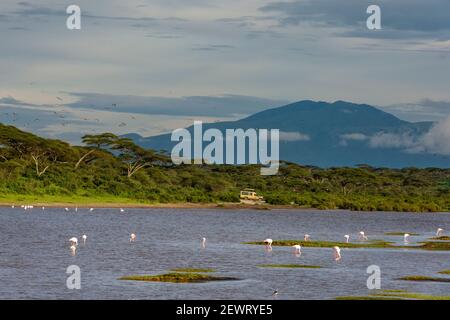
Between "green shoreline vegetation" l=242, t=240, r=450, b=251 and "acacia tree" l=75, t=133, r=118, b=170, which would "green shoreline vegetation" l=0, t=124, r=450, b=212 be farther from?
"green shoreline vegetation" l=242, t=240, r=450, b=251

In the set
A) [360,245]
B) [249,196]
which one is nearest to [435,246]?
[360,245]

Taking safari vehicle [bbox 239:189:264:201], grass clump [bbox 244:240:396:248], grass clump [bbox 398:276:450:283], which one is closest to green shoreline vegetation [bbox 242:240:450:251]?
grass clump [bbox 244:240:396:248]

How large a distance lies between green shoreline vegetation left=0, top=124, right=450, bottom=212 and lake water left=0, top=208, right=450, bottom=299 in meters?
23.1

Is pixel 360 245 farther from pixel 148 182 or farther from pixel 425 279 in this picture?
pixel 148 182

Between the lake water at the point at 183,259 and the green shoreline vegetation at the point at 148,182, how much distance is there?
23.1m

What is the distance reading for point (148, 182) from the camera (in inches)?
5344

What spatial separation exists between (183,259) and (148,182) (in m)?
82.5

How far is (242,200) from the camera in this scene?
13475 centimetres

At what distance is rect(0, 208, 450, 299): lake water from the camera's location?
3978cm

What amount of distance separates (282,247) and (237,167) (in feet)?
392

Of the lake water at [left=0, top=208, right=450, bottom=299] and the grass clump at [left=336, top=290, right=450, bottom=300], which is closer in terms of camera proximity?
the grass clump at [left=336, top=290, right=450, bottom=300]

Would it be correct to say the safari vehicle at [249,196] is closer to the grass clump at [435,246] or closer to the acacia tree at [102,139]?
the acacia tree at [102,139]

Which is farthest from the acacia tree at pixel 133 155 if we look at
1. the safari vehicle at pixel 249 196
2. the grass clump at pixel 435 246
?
the grass clump at pixel 435 246
